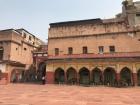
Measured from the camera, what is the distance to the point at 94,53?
96.7ft

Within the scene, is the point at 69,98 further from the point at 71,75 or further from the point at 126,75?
the point at 126,75

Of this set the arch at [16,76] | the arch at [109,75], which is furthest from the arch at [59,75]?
the arch at [16,76]

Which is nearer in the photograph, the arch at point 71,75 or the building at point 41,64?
the arch at point 71,75

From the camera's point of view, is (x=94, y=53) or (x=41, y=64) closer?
(x=94, y=53)

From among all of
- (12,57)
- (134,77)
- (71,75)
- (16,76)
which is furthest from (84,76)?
(12,57)

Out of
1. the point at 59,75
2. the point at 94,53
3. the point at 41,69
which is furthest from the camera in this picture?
the point at 41,69

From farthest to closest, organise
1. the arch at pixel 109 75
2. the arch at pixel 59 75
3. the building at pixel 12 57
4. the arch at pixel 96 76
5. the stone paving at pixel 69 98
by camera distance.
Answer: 1. the building at pixel 12 57
2. the arch at pixel 59 75
3. the arch at pixel 96 76
4. the arch at pixel 109 75
5. the stone paving at pixel 69 98

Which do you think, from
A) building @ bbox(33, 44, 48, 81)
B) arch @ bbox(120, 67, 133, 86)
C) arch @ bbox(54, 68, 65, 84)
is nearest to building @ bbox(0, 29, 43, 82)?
building @ bbox(33, 44, 48, 81)

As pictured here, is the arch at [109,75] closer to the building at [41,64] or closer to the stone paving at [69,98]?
the stone paving at [69,98]

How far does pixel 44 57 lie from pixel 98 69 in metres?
15.0

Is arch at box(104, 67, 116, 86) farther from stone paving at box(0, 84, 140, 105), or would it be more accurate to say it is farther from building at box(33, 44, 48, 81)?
building at box(33, 44, 48, 81)

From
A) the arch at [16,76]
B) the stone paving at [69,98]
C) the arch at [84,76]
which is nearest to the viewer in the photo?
the stone paving at [69,98]

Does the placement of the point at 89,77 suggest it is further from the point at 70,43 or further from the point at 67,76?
the point at 70,43

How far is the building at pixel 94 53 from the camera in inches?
1072
